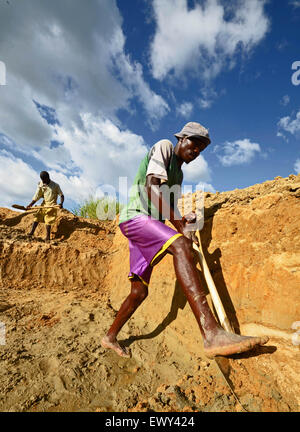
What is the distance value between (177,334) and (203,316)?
901 mm

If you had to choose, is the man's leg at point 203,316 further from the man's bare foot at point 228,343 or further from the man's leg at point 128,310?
the man's leg at point 128,310

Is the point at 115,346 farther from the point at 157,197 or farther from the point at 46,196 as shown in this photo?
the point at 46,196

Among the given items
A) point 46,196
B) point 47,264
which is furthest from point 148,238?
point 46,196

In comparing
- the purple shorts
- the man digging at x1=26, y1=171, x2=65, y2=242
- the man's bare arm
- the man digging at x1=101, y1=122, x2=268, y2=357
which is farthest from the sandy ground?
the man digging at x1=26, y1=171, x2=65, y2=242

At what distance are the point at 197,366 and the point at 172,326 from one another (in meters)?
0.57

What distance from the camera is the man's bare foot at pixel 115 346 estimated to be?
5.92 feet

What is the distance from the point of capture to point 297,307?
1608mm

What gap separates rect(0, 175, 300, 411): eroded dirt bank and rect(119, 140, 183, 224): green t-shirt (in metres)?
0.80

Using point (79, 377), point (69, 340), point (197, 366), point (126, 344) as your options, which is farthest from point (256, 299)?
point (69, 340)

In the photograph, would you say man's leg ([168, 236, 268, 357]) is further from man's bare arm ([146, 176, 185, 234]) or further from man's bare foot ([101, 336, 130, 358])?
man's bare foot ([101, 336, 130, 358])

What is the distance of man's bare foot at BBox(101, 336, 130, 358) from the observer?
180cm

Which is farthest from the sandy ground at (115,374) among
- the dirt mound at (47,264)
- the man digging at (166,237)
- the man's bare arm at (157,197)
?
the dirt mound at (47,264)
